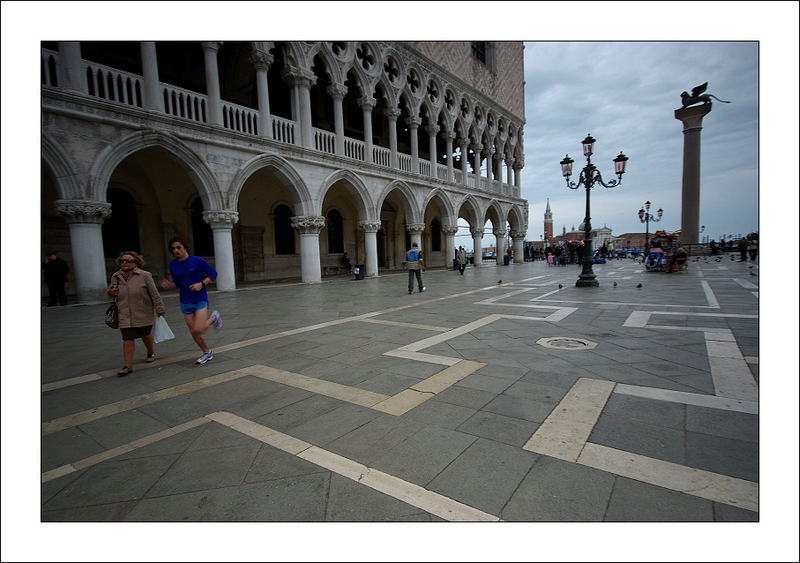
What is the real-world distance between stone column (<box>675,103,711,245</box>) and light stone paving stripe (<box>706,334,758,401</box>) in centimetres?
2425

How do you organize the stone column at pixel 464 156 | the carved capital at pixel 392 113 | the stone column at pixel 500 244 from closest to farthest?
1. the carved capital at pixel 392 113
2. the stone column at pixel 464 156
3. the stone column at pixel 500 244

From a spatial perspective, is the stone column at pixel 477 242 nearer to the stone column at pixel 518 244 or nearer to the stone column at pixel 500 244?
the stone column at pixel 500 244

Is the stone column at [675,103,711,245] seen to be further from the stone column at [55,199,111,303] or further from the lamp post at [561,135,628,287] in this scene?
the stone column at [55,199,111,303]

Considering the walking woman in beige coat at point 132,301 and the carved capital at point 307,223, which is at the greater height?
the carved capital at point 307,223

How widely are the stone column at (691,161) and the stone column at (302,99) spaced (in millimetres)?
23205

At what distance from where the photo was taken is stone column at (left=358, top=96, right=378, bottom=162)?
1688 cm

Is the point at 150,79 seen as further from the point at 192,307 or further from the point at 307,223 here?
the point at 192,307

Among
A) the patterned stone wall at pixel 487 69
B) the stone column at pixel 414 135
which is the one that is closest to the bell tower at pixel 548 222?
the patterned stone wall at pixel 487 69

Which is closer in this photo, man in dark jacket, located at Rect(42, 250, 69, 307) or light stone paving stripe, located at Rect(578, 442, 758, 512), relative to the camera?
light stone paving stripe, located at Rect(578, 442, 758, 512)

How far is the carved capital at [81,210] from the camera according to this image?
30.9 ft

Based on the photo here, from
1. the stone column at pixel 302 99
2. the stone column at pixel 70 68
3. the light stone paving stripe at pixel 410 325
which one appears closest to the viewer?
the light stone paving stripe at pixel 410 325

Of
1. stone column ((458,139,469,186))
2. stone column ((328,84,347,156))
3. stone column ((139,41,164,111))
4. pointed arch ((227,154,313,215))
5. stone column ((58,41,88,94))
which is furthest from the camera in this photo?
stone column ((458,139,469,186))

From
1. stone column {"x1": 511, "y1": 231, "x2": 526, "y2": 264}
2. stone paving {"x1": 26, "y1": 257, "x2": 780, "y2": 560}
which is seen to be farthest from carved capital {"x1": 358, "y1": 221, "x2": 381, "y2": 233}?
stone column {"x1": 511, "y1": 231, "x2": 526, "y2": 264}

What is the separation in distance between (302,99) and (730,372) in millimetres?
15477
